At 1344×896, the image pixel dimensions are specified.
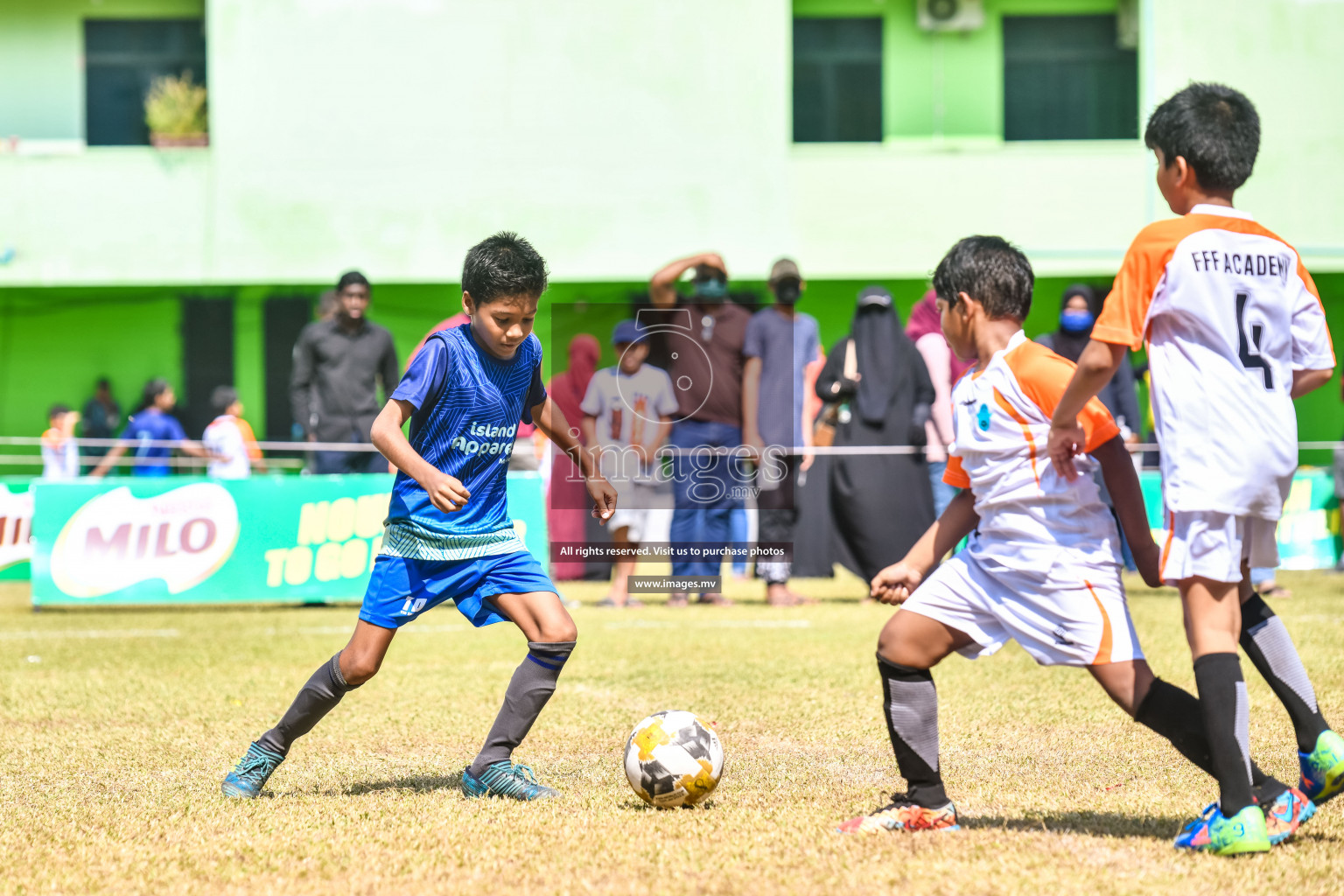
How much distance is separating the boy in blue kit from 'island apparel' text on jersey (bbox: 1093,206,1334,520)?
1.84 m

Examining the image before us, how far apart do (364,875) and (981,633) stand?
1662 mm

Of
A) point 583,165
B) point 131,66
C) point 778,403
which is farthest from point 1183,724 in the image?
point 131,66

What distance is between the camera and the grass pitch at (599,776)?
3.39m

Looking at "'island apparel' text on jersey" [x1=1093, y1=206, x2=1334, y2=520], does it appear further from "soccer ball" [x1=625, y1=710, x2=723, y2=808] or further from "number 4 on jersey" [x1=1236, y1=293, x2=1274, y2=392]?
"soccer ball" [x1=625, y1=710, x2=723, y2=808]

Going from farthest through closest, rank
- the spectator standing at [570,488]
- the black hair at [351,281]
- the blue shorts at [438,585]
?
the spectator standing at [570,488] < the black hair at [351,281] < the blue shorts at [438,585]

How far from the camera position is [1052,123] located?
66.5 ft

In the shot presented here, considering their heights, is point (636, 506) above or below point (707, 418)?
below

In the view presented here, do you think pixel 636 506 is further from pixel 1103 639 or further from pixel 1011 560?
pixel 1103 639

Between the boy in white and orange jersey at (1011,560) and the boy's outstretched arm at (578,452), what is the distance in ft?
4.10

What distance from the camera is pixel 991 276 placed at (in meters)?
3.79

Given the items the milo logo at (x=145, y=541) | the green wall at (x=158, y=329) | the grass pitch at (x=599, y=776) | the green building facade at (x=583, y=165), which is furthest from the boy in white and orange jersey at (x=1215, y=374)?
the green wall at (x=158, y=329)

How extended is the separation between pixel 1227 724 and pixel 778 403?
7246mm


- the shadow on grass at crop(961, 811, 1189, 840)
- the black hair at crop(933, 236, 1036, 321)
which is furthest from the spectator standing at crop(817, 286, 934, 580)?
the black hair at crop(933, 236, 1036, 321)

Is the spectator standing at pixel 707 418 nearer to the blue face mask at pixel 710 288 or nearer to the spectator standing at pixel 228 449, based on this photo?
the blue face mask at pixel 710 288
